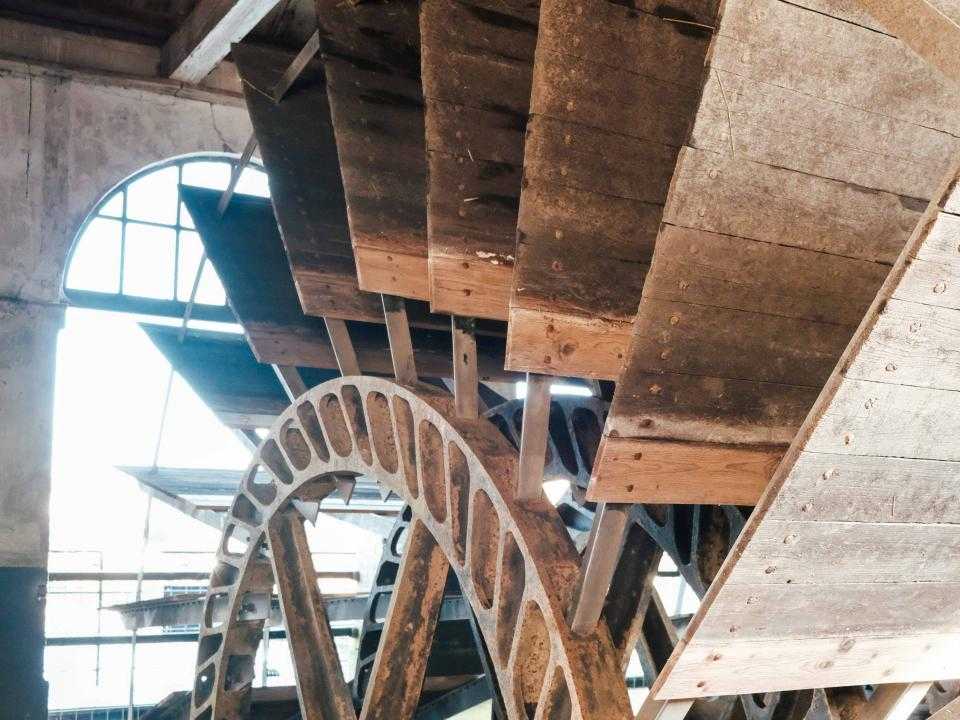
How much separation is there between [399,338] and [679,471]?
188 centimetres

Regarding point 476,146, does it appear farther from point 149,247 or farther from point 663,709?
point 149,247

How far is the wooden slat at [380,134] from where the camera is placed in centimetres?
387

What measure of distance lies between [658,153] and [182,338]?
184 inches

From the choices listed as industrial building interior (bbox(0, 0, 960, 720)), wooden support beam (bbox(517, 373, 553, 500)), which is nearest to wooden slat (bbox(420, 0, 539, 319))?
industrial building interior (bbox(0, 0, 960, 720))

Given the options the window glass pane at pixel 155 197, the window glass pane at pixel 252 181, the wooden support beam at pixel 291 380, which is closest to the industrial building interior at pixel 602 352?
the wooden support beam at pixel 291 380

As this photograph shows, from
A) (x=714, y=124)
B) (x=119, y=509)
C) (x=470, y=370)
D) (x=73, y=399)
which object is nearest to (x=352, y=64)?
(x=470, y=370)

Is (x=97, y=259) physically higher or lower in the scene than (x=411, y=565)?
higher

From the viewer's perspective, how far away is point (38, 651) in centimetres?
894

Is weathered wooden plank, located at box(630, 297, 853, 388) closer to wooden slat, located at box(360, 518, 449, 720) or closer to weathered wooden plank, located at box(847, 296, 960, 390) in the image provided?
weathered wooden plank, located at box(847, 296, 960, 390)

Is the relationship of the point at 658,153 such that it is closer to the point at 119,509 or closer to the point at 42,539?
the point at 42,539

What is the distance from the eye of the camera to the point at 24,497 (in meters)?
8.98

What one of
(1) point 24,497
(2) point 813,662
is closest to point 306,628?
(2) point 813,662

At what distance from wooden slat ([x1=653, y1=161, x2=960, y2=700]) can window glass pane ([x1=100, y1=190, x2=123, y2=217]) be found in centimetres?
889

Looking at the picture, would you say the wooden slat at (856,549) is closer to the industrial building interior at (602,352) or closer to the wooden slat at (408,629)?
the industrial building interior at (602,352)
